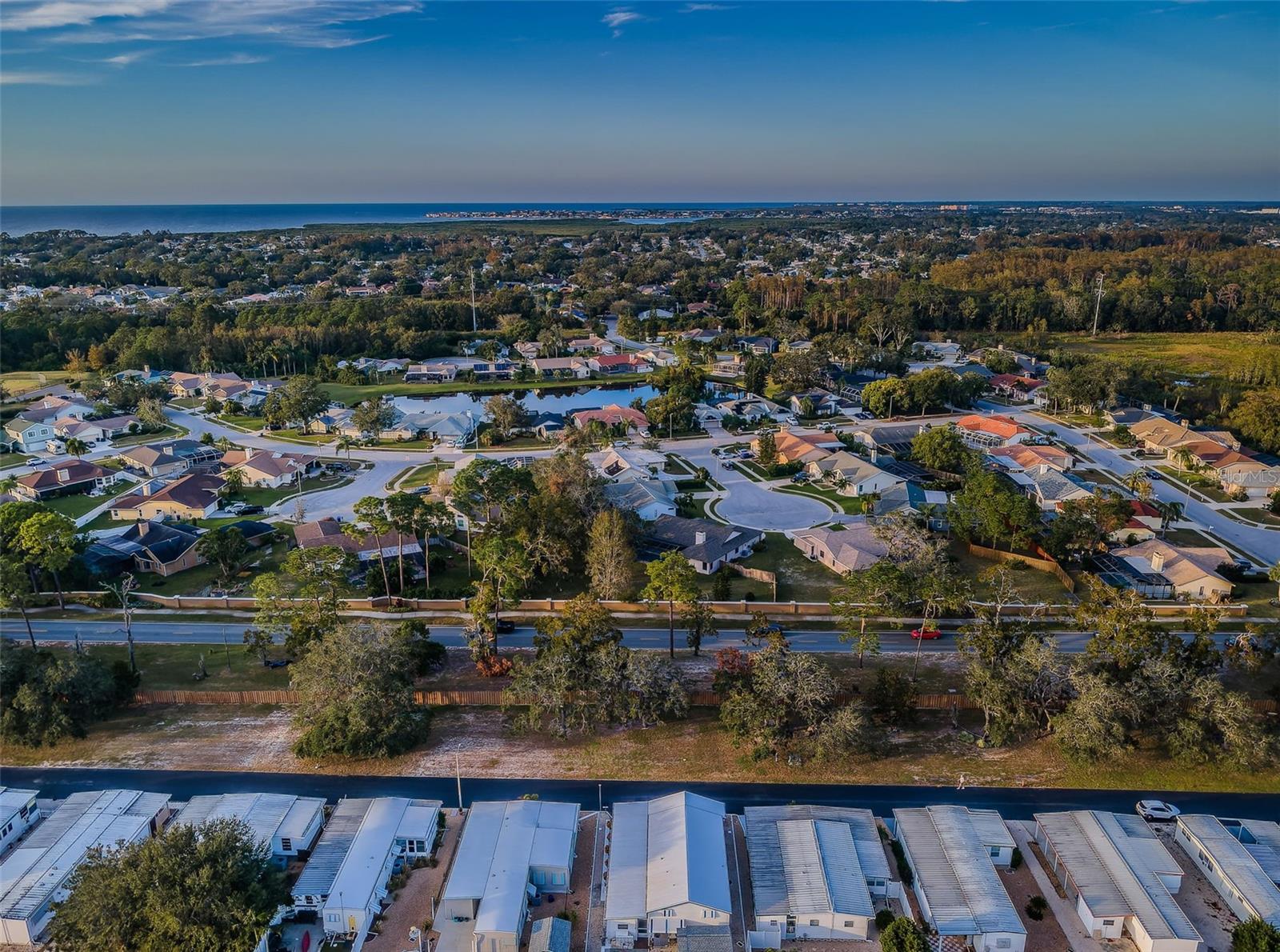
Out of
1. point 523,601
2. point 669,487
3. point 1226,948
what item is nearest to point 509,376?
point 669,487

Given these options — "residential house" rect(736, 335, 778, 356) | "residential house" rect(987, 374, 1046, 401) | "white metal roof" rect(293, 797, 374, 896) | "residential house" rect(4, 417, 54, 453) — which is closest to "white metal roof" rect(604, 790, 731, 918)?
"white metal roof" rect(293, 797, 374, 896)

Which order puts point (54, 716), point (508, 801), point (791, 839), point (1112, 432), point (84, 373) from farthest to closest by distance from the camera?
point (84, 373) → point (1112, 432) → point (54, 716) → point (508, 801) → point (791, 839)

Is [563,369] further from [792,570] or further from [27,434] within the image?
[792,570]

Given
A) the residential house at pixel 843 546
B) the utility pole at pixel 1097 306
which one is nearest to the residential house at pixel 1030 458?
the residential house at pixel 843 546

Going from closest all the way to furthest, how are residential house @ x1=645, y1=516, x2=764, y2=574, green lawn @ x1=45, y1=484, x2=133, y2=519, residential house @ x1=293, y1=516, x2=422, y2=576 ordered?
1. residential house @ x1=645, y1=516, x2=764, y2=574
2. residential house @ x1=293, y1=516, x2=422, y2=576
3. green lawn @ x1=45, y1=484, x2=133, y2=519

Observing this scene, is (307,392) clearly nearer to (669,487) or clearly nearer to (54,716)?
(669,487)

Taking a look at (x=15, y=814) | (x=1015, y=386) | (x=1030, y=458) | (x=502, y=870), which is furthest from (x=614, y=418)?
(x=15, y=814)

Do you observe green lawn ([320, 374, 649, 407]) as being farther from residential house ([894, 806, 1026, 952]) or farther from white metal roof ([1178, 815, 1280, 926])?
white metal roof ([1178, 815, 1280, 926])
